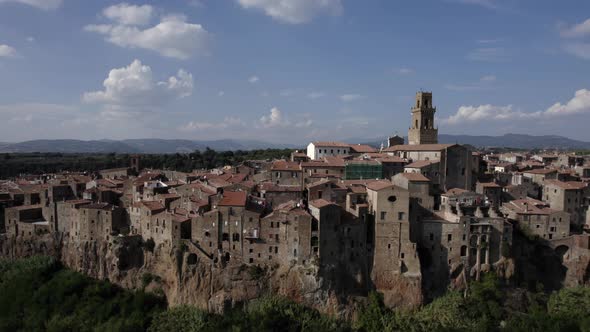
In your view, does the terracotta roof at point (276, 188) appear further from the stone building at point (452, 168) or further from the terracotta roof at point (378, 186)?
the stone building at point (452, 168)

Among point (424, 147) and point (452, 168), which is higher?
point (424, 147)

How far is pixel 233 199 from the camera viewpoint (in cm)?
4022

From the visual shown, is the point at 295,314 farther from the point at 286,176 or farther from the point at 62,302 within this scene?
the point at 62,302

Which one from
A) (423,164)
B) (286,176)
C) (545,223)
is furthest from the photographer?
(286,176)

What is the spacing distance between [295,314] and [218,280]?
24.4ft

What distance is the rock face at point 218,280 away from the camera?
38000 millimetres

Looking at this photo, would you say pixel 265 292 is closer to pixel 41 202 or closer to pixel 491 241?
pixel 491 241

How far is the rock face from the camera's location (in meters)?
38.0

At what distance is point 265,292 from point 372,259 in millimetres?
10006

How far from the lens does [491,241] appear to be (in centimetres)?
4041

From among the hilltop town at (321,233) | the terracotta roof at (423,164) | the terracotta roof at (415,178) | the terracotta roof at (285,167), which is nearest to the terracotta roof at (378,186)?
the hilltop town at (321,233)

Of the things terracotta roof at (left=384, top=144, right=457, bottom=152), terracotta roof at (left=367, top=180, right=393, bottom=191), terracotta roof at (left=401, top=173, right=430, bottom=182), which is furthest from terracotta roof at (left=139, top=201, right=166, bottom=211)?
terracotta roof at (left=384, top=144, right=457, bottom=152)

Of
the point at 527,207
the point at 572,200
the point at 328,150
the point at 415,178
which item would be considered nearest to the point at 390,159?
the point at 415,178

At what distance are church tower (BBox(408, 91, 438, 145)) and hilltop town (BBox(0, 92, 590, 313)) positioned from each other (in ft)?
43.3
